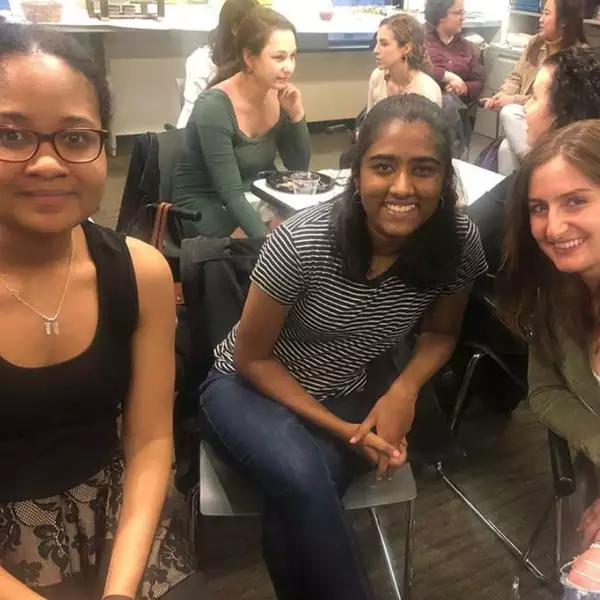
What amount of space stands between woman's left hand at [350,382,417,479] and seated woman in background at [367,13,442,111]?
77.2 inches

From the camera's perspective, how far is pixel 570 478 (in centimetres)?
126

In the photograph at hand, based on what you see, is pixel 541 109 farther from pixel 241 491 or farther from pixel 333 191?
pixel 241 491

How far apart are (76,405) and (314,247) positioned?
1.76 ft

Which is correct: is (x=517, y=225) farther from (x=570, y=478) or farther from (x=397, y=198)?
(x=570, y=478)

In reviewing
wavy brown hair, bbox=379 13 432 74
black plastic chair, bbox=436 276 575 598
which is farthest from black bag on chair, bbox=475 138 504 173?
black plastic chair, bbox=436 276 575 598

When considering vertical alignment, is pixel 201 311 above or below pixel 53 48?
below

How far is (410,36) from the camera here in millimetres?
3164

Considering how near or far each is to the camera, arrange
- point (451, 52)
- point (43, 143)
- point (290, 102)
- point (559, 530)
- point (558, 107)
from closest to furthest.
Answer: point (43, 143) < point (559, 530) < point (558, 107) < point (290, 102) < point (451, 52)

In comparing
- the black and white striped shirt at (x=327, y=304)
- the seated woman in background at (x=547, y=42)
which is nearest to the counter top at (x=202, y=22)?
the seated woman in background at (x=547, y=42)

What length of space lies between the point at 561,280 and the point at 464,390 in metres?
0.56

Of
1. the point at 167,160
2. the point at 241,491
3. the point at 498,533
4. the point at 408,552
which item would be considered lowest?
the point at 498,533

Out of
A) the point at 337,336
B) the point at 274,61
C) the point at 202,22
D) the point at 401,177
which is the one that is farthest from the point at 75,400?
the point at 202,22

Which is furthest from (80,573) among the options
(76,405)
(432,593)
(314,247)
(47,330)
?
(432,593)

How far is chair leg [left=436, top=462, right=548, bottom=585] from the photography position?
68.2 inches
